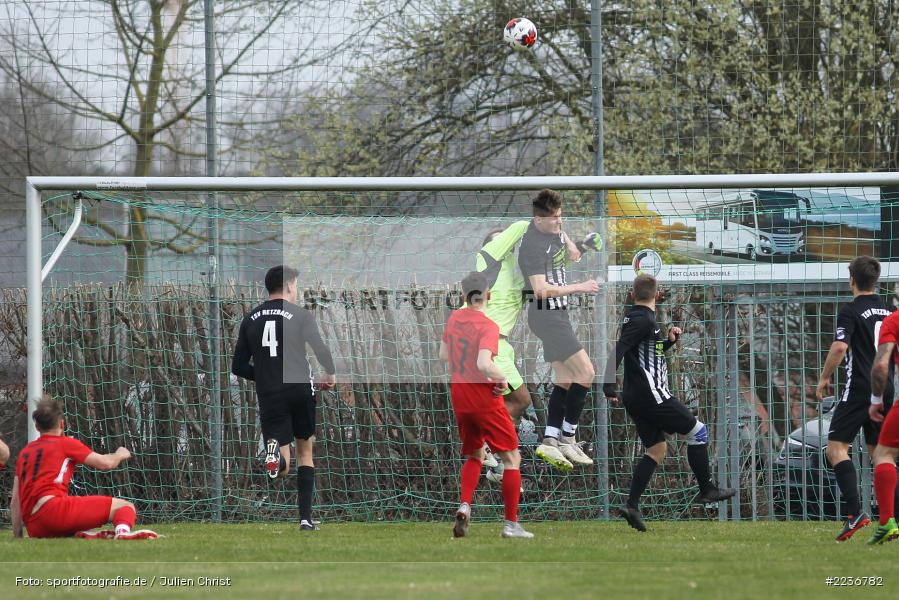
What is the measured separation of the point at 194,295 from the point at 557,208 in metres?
4.13

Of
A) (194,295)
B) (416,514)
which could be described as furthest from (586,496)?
(194,295)

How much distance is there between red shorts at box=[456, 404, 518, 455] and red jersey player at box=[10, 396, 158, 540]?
2330 millimetres

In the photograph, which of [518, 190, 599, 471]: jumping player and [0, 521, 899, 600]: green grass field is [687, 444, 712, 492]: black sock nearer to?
[0, 521, 899, 600]: green grass field

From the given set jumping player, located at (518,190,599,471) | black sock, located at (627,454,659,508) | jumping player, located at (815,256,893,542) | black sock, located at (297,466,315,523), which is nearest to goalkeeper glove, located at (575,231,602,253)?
jumping player, located at (518,190,599,471)

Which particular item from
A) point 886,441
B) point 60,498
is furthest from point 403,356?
point 886,441

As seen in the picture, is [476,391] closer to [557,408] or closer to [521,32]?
[557,408]

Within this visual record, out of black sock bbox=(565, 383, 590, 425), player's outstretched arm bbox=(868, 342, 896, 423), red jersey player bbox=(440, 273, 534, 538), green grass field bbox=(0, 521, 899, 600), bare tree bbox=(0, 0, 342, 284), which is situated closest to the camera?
green grass field bbox=(0, 521, 899, 600)

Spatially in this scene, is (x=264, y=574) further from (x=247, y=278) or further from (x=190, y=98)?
(x=190, y=98)

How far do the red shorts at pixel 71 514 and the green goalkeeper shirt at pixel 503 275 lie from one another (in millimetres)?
3204

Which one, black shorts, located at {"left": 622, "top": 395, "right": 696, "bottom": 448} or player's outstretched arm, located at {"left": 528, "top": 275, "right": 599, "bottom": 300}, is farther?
player's outstretched arm, located at {"left": 528, "top": 275, "right": 599, "bottom": 300}

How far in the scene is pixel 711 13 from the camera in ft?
48.3

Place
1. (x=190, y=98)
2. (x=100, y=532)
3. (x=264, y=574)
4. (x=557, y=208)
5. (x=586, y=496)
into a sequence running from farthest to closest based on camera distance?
(x=190, y=98), (x=586, y=496), (x=557, y=208), (x=100, y=532), (x=264, y=574)

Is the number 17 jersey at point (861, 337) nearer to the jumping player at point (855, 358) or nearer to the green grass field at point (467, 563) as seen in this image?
the jumping player at point (855, 358)

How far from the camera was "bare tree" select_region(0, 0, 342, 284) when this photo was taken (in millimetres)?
12977
